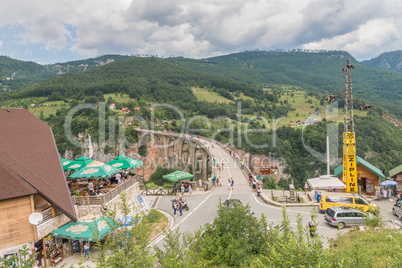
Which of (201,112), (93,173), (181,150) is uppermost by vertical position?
(201,112)

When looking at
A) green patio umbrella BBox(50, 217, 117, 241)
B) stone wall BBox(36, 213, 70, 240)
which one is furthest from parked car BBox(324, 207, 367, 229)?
stone wall BBox(36, 213, 70, 240)

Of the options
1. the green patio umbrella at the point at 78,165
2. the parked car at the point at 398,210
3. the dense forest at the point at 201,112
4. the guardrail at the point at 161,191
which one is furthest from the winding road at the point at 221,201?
the dense forest at the point at 201,112

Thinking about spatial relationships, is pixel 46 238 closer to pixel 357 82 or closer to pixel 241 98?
pixel 241 98

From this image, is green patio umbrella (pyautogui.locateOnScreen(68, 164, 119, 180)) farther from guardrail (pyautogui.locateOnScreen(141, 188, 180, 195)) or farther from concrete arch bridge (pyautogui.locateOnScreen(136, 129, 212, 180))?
concrete arch bridge (pyautogui.locateOnScreen(136, 129, 212, 180))

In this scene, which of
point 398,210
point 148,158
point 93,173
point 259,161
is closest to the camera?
point 93,173

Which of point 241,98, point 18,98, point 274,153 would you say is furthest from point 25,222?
point 241,98

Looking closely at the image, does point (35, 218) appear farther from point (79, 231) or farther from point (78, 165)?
point (78, 165)

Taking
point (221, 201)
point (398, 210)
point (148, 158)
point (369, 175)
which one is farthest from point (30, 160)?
point (148, 158)

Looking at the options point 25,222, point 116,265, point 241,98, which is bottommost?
point 25,222
